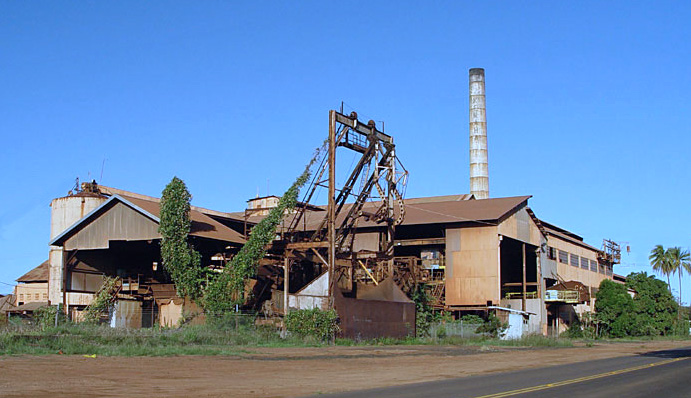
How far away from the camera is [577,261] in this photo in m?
70.4

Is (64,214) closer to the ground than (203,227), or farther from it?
farther from it

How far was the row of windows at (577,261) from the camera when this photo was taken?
6289cm

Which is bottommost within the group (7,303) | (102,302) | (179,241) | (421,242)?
(7,303)

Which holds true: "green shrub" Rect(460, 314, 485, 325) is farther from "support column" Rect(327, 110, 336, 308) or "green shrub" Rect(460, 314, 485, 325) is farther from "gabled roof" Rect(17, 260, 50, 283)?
"gabled roof" Rect(17, 260, 50, 283)

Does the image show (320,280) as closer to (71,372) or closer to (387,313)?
(387,313)

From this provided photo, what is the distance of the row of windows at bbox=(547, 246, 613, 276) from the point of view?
206ft

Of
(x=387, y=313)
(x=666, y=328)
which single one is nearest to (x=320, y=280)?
(x=387, y=313)

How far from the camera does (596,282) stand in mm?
76250

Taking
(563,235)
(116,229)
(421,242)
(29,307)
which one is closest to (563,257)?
(563,235)

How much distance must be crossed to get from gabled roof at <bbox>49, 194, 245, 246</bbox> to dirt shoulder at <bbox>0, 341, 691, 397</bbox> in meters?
12.9

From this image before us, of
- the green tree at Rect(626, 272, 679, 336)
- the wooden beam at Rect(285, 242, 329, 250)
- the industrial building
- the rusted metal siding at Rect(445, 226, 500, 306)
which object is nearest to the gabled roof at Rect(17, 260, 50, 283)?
the industrial building

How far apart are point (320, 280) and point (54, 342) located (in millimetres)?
16494

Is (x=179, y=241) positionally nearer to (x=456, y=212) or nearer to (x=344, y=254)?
(x=344, y=254)

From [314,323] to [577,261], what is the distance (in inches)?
1634
